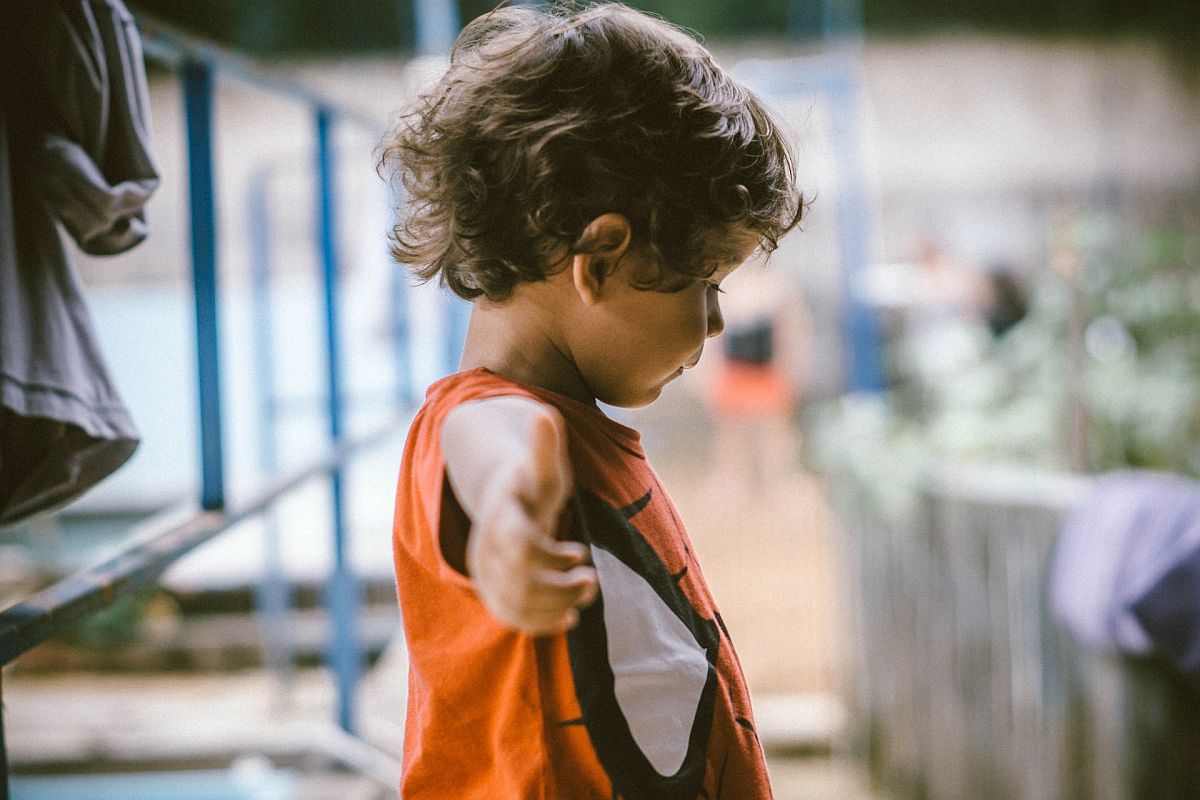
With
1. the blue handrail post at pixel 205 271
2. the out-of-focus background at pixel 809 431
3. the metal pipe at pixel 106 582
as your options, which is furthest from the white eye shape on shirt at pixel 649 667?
the blue handrail post at pixel 205 271

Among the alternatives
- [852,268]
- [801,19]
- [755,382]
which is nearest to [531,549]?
[852,268]

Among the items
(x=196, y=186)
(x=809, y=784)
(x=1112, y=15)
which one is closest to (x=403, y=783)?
(x=196, y=186)

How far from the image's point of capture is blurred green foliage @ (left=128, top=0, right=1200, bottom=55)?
322 inches

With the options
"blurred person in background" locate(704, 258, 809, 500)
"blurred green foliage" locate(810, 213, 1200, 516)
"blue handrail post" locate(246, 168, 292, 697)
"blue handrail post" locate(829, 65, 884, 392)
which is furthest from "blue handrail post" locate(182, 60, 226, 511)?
"blurred person in background" locate(704, 258, 809, 500)

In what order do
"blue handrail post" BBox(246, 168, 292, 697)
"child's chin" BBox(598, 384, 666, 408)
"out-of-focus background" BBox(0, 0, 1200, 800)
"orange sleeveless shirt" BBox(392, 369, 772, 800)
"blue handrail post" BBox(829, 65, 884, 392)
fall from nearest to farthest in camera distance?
"orange sleeveless shirt" BBox(392, 369, 772, 800), "child's chin" BBox(598, 384, 666, 408), "out-of-focus background" BBox(0, 0, 1200, 800), "blue handrail post" BBox(246, 168, 292, 697), "blue handrail post" BBox(829, 65, 884, 392)

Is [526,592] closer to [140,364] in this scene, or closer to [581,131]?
[581,131]

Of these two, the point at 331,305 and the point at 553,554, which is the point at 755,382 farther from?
the point at 553,554

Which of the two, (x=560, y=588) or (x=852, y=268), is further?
(x=852, y=268)

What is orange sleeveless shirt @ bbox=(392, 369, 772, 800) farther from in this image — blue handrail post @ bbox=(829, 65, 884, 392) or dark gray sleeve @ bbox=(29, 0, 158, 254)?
blue handrail post @ bbox=(829, 65, 884, 392)

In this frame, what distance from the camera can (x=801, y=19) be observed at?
28.8 ft

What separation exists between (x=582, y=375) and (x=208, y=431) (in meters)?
0.70

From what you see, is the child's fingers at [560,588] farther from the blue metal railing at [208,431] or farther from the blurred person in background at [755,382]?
the blurred person in background at [755,382]

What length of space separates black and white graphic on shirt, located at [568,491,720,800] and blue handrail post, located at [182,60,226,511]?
74 centimetres

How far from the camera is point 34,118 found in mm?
874
